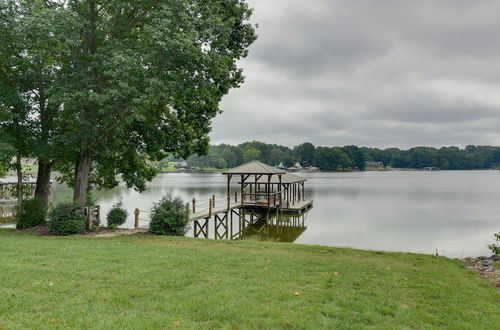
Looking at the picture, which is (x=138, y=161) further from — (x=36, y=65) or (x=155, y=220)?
(x=36, y=65)

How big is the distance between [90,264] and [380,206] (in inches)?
1315

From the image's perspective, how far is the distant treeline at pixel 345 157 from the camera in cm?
14900

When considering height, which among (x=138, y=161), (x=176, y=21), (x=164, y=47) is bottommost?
(x=138, y=161)

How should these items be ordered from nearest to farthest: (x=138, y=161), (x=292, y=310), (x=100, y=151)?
(x=292, y=310)
(x=100, y=151)
(x=138, y=161)

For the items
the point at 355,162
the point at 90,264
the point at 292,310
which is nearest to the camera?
the point at 292,310

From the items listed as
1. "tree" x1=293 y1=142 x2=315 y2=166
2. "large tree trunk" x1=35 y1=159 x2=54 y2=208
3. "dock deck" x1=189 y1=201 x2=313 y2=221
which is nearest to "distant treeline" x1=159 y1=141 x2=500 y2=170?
"tree" x1=293 y1=142 x2=315 y2=166

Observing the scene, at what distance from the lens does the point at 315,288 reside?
6.34 m

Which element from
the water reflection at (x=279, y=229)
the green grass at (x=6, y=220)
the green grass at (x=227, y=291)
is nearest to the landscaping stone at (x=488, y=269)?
the green grass at (x=227, y=291)

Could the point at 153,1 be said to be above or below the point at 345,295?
above

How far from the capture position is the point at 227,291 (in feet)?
19.2

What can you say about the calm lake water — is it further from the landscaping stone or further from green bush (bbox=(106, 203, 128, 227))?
the landscaping stone

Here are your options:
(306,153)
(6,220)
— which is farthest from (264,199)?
(306,153)

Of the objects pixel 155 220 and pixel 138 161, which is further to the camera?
pixel 138 161

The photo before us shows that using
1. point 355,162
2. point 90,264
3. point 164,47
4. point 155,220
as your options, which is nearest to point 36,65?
point 164,47
